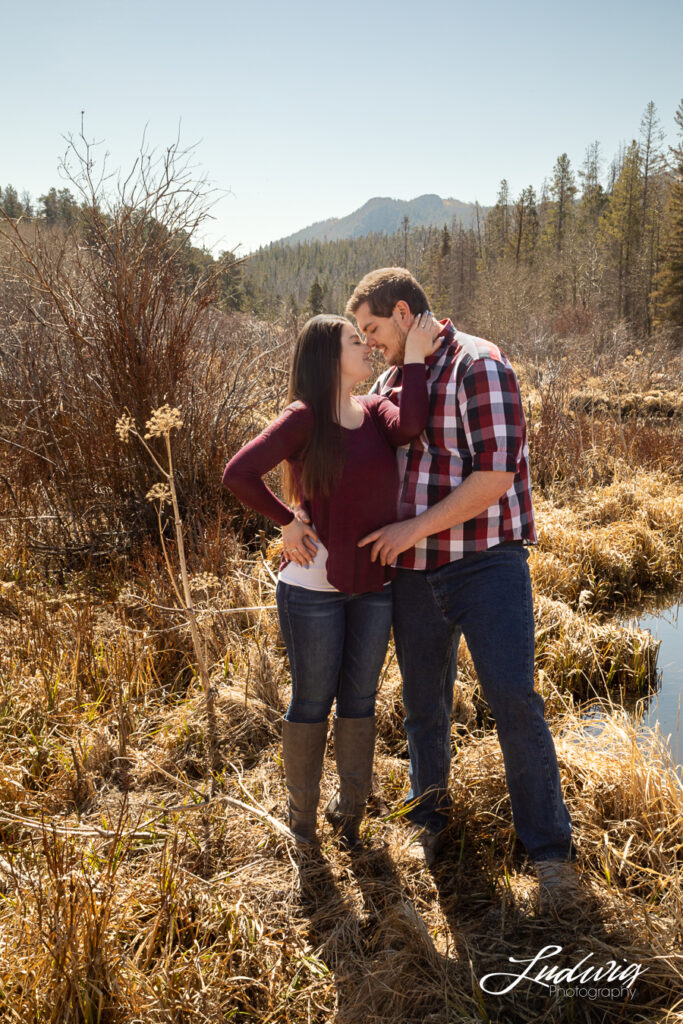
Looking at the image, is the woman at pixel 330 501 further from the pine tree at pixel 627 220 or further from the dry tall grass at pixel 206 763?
the pine tree at pixel 627 220

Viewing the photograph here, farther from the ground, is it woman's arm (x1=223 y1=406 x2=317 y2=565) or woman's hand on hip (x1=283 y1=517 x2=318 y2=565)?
woman's arm (x1=223 y1=406 x2=317 y2=565)

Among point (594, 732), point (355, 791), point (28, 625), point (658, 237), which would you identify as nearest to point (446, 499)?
point (355, 791)

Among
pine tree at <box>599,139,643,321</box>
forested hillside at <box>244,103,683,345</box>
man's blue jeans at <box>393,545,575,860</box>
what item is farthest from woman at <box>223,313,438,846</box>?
pine tree at <box>599,139,643,321</box>

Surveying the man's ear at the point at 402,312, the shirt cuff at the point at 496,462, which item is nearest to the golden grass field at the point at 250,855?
the shirt cuff at the point at 496,462

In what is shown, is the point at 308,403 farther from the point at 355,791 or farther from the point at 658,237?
the point at 658,237

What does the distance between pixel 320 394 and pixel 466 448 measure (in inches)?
20.4

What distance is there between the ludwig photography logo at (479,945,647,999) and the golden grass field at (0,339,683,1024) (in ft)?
0.07

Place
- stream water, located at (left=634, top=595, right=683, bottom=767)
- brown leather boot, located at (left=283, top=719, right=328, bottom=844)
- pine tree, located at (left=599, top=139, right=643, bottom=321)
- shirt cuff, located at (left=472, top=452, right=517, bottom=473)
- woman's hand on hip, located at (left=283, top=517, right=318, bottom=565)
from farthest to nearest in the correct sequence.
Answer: pine tree, located at (left=599, top=139, right=643, bottom=321) < stream water, located at (left=634, top=595, right=683, bottom=767) < brown leather boot, located at (left=283, top=719, right=328, bottom=844) < woman's hand on hip, located at (left=283, top=517, right=318, bottom=565) < shirt cuff, located at (left=472, top=452, right=517, bottom=473)

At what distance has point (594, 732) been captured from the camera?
395cm

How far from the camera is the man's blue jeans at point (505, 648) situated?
217 centimetres

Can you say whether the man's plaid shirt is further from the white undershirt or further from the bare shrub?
the bare shrub

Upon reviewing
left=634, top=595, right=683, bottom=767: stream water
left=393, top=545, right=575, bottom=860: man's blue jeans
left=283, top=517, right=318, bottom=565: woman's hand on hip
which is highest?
left=283, top=517, right=318, bottom=565: woman's hand on hip

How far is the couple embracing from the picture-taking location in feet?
7.08

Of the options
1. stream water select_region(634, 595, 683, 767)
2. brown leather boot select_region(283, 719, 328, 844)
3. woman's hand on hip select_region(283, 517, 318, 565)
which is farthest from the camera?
stream water select_region(634, 595, 683, 767)
